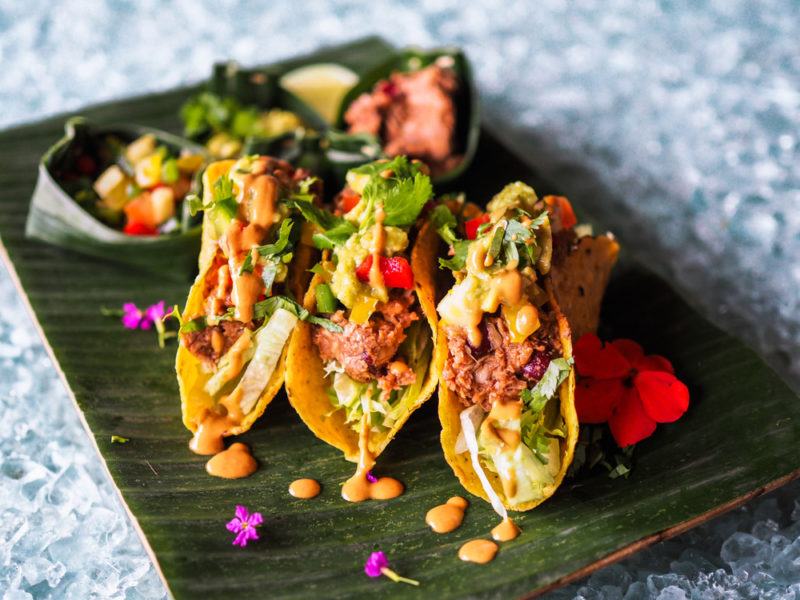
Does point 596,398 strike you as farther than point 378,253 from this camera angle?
Yes

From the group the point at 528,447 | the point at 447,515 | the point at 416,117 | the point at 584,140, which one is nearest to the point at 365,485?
the point at 447,515

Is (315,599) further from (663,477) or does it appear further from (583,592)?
(663,477)

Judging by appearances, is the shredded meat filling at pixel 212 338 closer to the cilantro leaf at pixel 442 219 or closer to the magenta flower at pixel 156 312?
the magenta flower at pixel 156 312

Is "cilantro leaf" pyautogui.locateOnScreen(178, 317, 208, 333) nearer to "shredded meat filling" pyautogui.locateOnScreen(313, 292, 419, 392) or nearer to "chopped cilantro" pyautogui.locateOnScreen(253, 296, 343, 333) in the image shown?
"chopped cilantro" pyautogui.locateOnScreen(253, 296, 343, 333)

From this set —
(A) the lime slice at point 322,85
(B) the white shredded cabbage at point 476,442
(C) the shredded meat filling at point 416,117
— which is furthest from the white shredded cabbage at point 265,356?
(A) the lime slice at point 322,85

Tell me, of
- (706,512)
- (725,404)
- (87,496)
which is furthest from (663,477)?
(87,496)

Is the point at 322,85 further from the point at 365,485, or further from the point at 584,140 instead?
the point at 365,485
